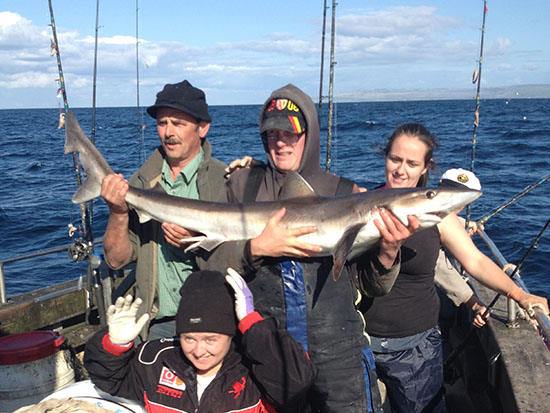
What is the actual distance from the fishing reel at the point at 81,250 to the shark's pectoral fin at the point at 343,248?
136 inches

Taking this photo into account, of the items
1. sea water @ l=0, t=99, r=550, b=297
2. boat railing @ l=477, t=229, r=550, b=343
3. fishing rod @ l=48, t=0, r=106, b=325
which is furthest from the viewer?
sea water @ l=0, t=99, r=550, b=297

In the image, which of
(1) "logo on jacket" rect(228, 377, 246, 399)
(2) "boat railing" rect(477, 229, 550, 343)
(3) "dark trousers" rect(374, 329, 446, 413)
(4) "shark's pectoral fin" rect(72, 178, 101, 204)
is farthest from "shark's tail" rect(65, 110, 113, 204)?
(2) "boat railing" rect(477, 229, 550, 343)

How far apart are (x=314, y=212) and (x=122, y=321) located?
139 centimetres

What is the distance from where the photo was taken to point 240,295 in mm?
2939

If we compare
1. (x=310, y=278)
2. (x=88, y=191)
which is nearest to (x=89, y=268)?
(x=88, y=191)

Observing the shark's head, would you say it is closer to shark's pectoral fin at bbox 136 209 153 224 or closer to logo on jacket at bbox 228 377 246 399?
logo on jacket at bbox 228 377 246 399

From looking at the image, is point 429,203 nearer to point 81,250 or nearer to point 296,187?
point 296,187

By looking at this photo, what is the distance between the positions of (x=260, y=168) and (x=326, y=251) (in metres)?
0.75

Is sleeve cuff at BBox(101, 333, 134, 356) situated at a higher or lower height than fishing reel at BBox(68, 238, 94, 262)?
higher

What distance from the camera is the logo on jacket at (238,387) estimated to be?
2.92 meters

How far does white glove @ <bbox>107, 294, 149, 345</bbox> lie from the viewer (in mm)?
2854

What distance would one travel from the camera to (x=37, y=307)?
5.70m

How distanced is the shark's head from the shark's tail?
221 centimetres

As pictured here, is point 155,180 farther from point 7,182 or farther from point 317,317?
point 7,182
